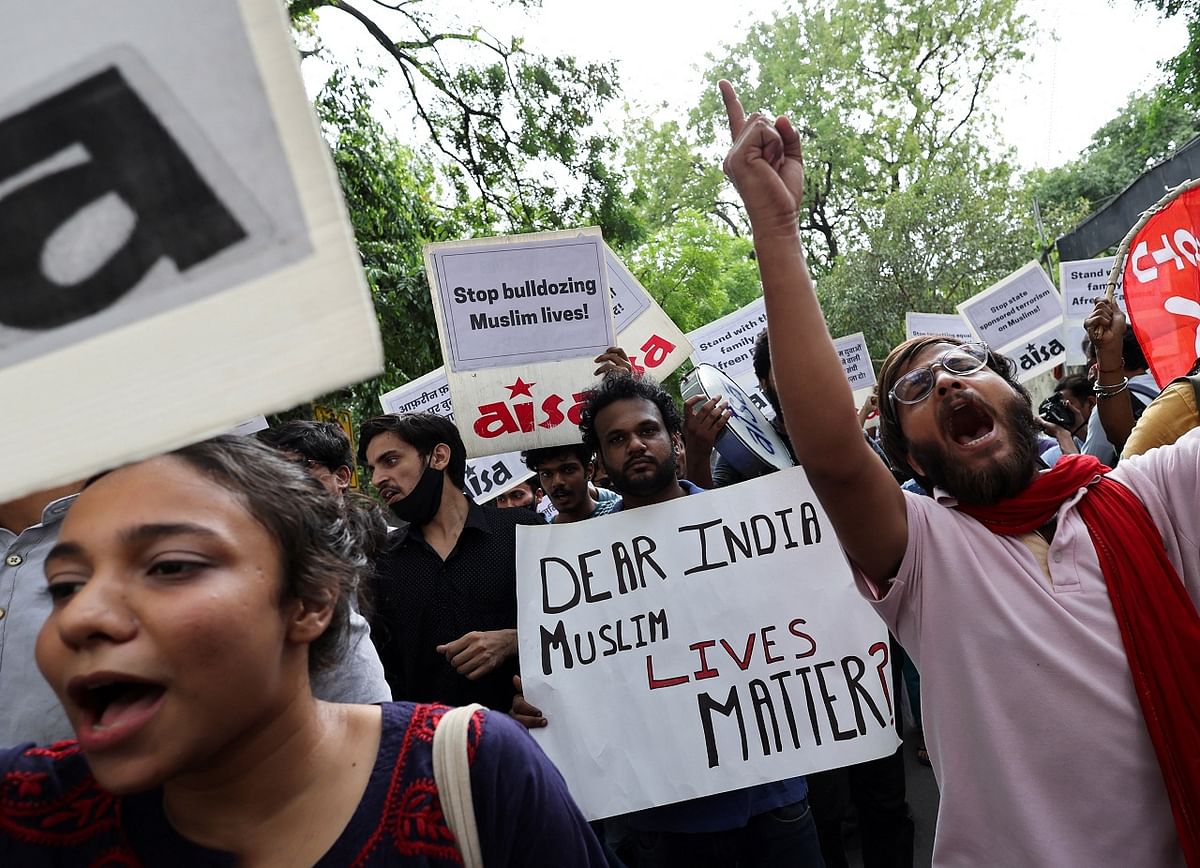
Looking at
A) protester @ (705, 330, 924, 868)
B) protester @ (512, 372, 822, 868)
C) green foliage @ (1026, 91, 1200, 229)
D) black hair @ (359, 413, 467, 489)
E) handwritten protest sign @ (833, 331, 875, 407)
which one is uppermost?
green foliage @ (1026, 91, 1200, 229)

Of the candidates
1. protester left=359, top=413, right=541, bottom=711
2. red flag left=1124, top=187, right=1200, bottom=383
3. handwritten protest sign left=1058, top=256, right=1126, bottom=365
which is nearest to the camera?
protester left=359, top=413, right=541, bottom=711

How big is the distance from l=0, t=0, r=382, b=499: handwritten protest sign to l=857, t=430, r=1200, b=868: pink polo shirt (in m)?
1.36

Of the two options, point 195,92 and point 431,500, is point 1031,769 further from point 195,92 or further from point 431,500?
point 431,500

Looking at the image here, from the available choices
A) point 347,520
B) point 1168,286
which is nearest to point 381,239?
point 1168,286

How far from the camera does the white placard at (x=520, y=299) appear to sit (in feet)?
12.1

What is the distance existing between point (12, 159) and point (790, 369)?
1.25 metres

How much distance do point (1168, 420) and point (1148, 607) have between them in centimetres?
62

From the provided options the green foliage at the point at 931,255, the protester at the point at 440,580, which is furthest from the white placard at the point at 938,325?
the green foliage at the point at 931,255

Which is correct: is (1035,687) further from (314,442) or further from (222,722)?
(314,442)

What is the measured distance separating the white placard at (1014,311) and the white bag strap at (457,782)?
597 centimetres

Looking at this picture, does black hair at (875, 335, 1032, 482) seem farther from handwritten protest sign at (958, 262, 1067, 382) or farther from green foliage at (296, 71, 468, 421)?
green foliage at (296, 71, 468, 421)

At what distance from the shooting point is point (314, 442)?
3.18 metres

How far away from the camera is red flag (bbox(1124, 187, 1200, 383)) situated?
2787 millimetres

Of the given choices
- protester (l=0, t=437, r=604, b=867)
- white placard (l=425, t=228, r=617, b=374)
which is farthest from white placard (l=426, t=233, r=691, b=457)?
protester (l=0, t=437, r=604, b=867)
